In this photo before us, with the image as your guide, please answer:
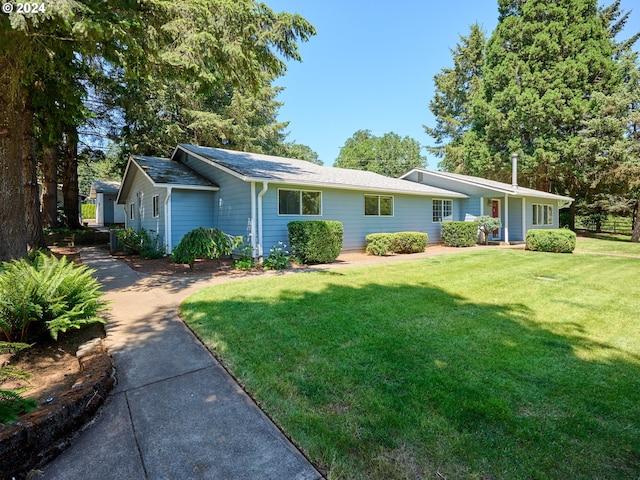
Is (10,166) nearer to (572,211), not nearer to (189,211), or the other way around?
(189,211)

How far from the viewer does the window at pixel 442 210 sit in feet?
56.7

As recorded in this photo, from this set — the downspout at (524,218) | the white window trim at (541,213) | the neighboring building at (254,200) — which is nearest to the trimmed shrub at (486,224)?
the neighboring building at (254,200)

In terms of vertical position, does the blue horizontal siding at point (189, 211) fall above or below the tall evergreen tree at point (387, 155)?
below

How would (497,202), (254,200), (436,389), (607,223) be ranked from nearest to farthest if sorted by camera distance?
(436,389), (254,200), (497,202), (607,223)

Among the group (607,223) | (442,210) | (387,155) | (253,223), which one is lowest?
(253,223)

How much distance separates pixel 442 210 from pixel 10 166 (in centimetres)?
1707

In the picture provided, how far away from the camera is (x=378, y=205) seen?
1459 cm

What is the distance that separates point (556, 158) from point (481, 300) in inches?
860

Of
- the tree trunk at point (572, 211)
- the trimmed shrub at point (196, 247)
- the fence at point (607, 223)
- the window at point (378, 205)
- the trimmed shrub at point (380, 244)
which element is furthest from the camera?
the fence at point (607, 223)

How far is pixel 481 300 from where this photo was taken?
568cm

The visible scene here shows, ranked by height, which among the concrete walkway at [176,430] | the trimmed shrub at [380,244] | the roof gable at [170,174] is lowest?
the concrete walkway at [176,430]

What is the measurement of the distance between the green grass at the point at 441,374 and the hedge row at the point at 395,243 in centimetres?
610

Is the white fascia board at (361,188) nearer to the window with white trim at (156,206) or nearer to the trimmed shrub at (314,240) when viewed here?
the trimmed shrub at (314,240)

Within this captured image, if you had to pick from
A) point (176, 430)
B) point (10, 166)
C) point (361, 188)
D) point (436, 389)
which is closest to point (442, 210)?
point (361, 188)
